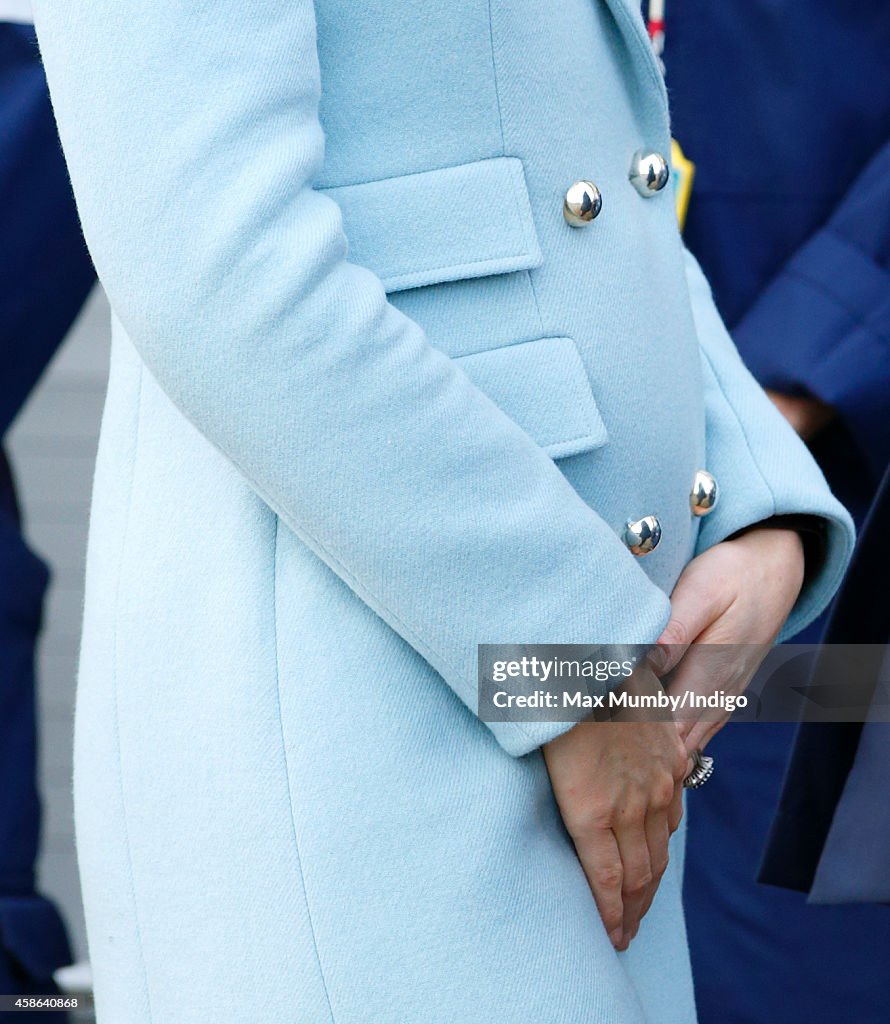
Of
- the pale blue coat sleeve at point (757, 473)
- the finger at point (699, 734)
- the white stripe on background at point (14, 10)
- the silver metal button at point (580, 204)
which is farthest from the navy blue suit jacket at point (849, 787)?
the white stripe on background at point (14, 10)

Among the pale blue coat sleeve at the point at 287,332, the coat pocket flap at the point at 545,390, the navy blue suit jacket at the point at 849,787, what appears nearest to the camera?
the pale blue coat sleeve at the point at 287,332

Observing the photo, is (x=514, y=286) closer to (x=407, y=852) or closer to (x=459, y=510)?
(x=459, y=510)

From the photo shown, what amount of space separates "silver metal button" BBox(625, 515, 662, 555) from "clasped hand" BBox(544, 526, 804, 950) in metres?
0.06

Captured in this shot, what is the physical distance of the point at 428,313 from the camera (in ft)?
2.70

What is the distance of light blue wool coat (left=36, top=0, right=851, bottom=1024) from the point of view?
0.72 meters

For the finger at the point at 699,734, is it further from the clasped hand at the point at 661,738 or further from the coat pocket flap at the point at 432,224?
the coat pocket flap at the point at 432,224

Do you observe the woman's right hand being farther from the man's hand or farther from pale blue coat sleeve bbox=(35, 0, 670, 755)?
the man's hand

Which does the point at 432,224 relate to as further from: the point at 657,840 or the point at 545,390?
the point at 657,840

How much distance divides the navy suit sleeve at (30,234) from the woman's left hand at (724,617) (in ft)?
2.66

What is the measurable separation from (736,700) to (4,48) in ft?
3.23

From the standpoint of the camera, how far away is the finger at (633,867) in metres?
0.88

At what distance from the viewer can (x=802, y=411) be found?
5.57 ft

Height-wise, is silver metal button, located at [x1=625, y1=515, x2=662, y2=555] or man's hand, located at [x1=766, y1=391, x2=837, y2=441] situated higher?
silver metal button, located at [x1=625, y1=515, x2=662, y2=555]

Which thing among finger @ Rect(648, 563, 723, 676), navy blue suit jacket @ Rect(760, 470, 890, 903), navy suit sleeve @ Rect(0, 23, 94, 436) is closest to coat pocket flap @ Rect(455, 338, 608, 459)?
finger @ Rect(648, 563, 723, 676)
